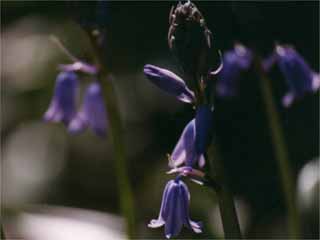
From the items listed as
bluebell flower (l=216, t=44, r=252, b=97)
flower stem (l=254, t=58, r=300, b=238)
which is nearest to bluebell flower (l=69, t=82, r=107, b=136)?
bluebell flower (l=216, t=44, r=252, b=97)

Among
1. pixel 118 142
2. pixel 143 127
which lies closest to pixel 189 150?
pixel 118 142

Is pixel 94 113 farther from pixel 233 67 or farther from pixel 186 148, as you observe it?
pixel 186 148

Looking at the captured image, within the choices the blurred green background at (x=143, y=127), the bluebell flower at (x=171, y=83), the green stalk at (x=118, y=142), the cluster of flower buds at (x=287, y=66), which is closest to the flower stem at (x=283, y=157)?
the cluster of flower buds at (x=287, y=66)

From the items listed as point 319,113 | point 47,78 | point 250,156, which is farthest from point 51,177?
point 319,113

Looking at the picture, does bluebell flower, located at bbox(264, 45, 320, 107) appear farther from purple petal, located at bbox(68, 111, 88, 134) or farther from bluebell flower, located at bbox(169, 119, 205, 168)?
bluebell flower, located at bbox(169, 119, 205, 168)

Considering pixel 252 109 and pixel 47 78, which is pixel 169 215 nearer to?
pixel 252 109

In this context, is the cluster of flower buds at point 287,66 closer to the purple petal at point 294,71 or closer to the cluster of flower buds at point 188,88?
the purple petal at point 294,71
